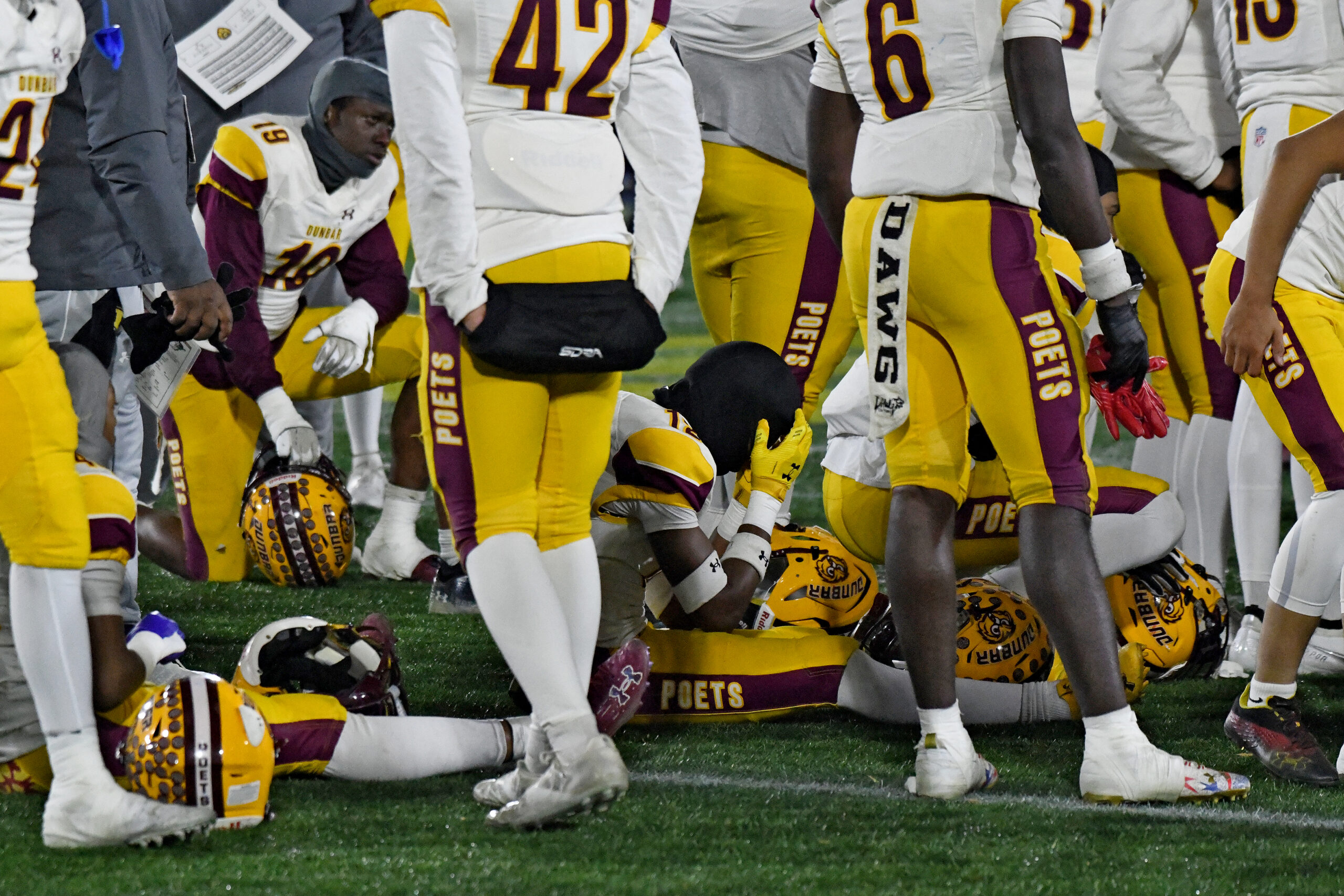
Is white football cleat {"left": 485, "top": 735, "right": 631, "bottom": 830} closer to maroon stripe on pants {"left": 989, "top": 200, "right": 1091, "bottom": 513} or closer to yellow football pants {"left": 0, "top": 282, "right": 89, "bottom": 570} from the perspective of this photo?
yellow football pants {"left": 0, "top": 282, "right": 89, "bottom": 570}

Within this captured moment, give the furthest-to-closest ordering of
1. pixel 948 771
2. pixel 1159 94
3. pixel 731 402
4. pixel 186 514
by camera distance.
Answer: pixel 186 514, pixel 1159 94, pixel 731 402, pixel 948 771

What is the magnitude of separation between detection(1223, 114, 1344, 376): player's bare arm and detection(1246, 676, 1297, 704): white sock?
0.59 metres

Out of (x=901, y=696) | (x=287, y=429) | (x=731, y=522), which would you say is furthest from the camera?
(x=287, y=429)

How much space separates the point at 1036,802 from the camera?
2.80 meters

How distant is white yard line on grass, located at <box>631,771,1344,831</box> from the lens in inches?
106

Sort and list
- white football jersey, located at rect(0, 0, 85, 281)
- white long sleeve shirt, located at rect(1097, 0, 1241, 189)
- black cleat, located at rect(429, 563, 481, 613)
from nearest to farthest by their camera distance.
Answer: white football jersey, located at rect(0, 0, 85, 281) → white long sleeve shirt, located at rect(1097, 0, 1241, 189) → black cleat, located at rect(429, 563, 481, 613)

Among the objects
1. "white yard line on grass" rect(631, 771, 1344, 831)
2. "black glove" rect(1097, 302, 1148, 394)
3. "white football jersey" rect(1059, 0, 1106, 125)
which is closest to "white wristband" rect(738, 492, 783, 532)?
"white yard line on grass" rect(631, 771, 1344, 831)

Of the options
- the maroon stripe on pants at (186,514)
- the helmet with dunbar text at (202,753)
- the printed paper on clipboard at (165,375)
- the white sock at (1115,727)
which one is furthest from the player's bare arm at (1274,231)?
the maroon stripe on pants at (186,514)

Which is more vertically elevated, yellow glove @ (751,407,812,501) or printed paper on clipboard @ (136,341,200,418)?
printed paper on clipboard @ (136,341,200,418)

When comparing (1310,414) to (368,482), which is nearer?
(1310,414)

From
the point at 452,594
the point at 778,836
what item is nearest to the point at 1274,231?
the point at 778,836

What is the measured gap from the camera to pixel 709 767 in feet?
9.96

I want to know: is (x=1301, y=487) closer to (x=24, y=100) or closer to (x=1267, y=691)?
(x=1267, y=691)

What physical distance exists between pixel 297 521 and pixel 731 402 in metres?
1.65
